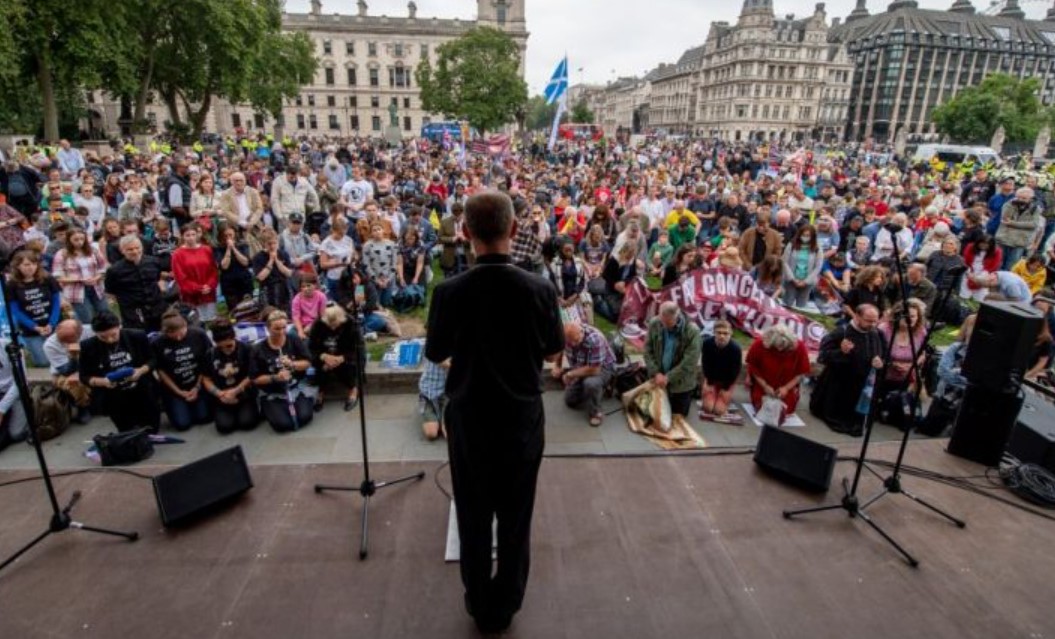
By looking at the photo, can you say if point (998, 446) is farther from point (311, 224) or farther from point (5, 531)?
point (311, 224)

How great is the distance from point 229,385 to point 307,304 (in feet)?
5.12

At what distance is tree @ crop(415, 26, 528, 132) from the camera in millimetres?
52031

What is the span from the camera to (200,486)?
409 cm

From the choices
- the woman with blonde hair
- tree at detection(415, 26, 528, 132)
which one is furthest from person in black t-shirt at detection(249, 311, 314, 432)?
tree at detection(415, 26, 528, 132)

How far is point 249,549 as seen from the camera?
3.72 meters

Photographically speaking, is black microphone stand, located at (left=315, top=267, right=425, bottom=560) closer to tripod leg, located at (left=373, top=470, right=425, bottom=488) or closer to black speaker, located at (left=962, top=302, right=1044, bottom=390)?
tripod leg, located at (left=373, top=470, right=425, bottom=488)

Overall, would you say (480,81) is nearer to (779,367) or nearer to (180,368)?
(180,368)

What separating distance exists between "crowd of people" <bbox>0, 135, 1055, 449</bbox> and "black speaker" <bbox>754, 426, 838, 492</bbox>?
1.11 metres

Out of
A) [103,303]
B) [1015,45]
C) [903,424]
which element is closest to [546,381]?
[903,424]

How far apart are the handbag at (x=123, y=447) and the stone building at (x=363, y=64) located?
75.4 metres

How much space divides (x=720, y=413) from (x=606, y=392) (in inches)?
51.7

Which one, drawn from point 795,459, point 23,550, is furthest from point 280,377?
point 795,459

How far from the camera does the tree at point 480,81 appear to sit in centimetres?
5203

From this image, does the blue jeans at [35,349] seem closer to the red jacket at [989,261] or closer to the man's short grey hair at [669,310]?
the man's short grey hair at [669,310]
